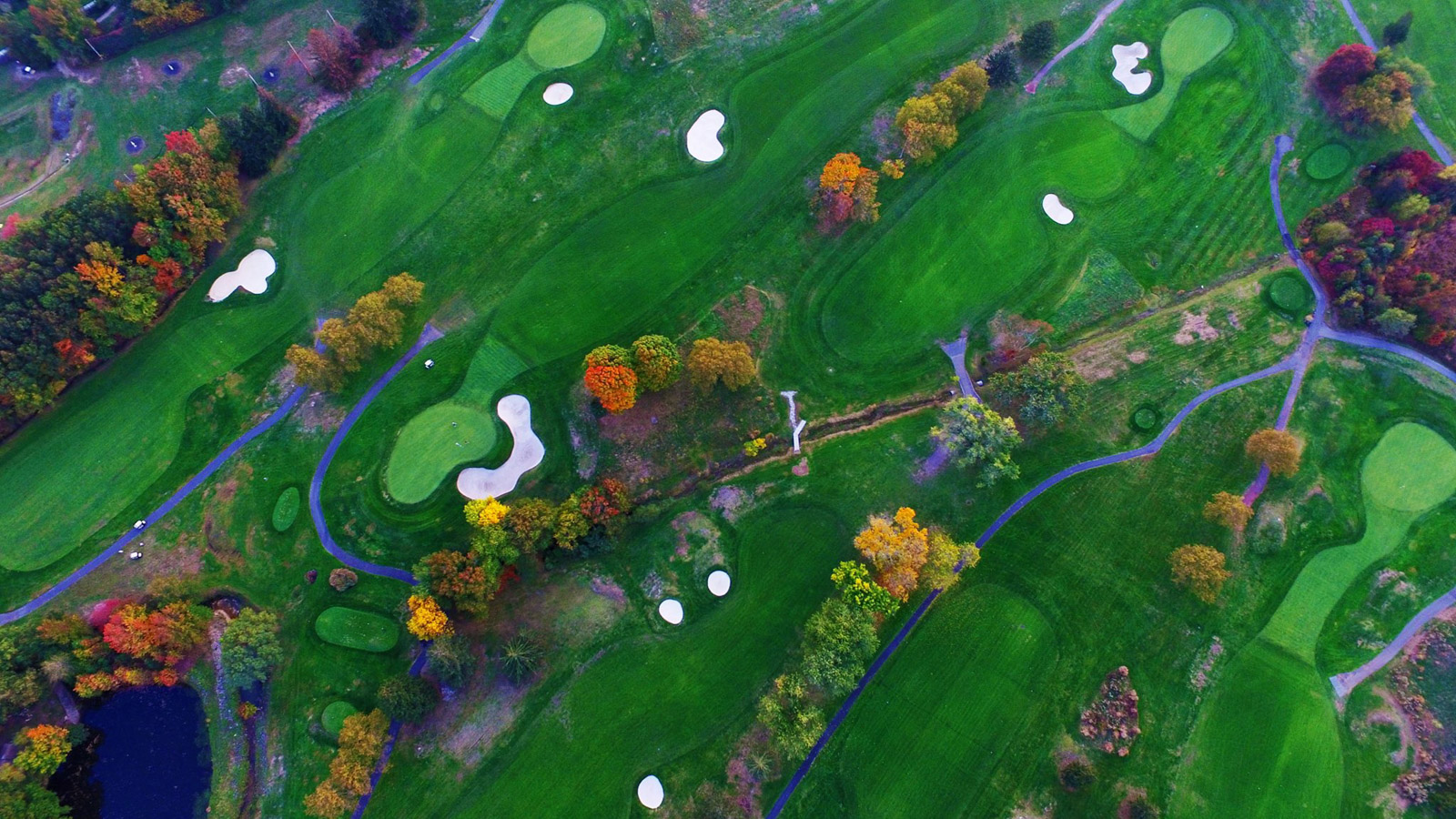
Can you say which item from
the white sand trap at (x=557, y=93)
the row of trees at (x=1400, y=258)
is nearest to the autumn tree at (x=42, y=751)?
the white sand trap at (x=557, y=93)

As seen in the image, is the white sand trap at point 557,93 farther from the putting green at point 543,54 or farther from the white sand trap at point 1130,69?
the white sand trap at point 1130,69

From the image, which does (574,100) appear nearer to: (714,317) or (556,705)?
(714,317)

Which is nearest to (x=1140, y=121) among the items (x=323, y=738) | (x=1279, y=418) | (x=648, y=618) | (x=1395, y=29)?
(x=1395, y=29)

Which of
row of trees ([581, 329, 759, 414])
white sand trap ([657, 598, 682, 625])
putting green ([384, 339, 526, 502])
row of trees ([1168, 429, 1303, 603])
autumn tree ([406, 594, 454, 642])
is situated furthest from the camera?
putting green ([384, 339, 526, 502])

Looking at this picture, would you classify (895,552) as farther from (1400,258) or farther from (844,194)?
(1400,258)

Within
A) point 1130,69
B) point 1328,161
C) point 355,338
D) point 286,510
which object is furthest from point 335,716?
point 1328,161

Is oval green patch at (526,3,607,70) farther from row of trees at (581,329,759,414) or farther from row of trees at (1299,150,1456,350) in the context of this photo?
row of trees at (1299,150,1456,350)

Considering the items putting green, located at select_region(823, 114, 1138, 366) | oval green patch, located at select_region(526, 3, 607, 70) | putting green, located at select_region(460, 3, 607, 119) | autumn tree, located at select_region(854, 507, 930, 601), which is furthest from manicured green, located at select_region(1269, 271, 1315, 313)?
putting green, located at select_region(460, 3, 607, 119)
